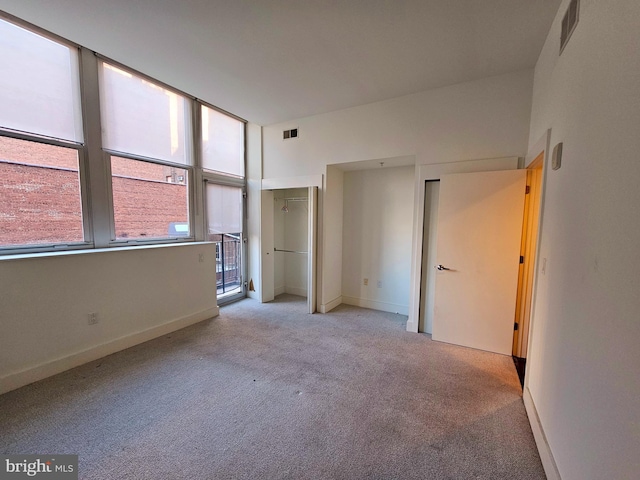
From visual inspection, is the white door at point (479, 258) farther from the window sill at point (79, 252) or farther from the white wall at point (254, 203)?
the window sill at point (79, 252)

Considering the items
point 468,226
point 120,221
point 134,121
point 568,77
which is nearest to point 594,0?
point 568,77

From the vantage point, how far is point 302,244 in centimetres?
486

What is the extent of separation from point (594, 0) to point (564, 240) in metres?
1.25

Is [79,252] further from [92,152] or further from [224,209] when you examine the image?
[224,209]

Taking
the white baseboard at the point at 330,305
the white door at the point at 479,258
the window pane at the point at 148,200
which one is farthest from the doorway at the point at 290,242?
the white door at the point at 479,258

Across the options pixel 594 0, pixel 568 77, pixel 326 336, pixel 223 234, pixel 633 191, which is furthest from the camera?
pixel 223 234

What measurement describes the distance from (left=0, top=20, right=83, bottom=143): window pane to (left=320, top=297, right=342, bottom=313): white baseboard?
11.5ft

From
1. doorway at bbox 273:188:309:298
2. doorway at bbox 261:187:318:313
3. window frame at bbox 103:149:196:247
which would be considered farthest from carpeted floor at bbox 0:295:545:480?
doorway at bbox 273:188:309:298

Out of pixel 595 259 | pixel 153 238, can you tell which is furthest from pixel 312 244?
pixel 595 259

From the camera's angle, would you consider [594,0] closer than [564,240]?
Yes

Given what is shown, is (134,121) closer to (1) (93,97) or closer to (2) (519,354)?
(1) (93,97)

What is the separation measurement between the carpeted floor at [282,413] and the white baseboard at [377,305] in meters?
0.96

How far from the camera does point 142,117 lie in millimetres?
3109

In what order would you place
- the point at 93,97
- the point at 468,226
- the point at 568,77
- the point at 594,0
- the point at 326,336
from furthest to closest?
1. the point at 326,336
2. the point at 468,226
3. the point at 93,97
4. the point at 568,77
5. the point at 594,0
